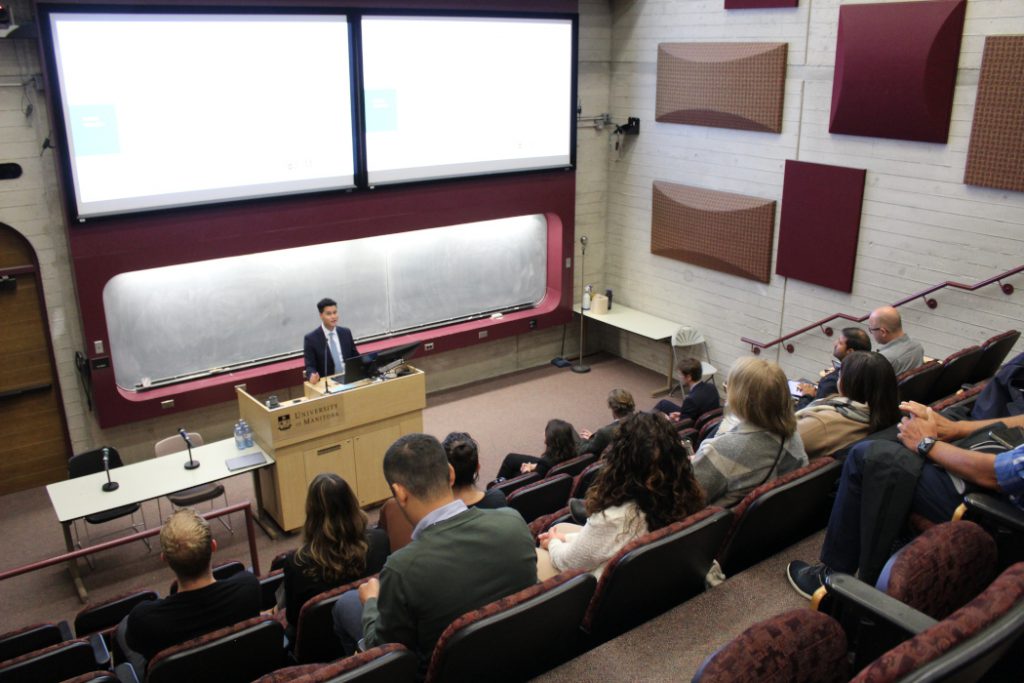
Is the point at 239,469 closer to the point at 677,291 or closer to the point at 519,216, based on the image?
the point at 519,216

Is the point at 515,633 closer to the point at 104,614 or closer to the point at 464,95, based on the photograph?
the point at 104,614

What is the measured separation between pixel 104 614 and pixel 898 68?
654 cm

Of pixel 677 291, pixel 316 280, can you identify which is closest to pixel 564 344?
pixel 677 291

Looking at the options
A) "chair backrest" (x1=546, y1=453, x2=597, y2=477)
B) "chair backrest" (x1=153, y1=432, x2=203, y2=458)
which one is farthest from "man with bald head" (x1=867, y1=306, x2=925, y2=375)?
"chair backrest" (x1=153, y1=432, x2=203, y2=458)

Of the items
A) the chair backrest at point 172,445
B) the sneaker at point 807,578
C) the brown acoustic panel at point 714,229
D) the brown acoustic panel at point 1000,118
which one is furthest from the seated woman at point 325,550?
the brown acoustic panel at point 714,229

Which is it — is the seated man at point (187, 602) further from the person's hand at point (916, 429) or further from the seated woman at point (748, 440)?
the person's hand at point (916, 429)

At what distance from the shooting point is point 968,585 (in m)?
2.54

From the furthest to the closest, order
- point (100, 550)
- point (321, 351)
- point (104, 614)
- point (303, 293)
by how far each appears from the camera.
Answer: point (303, 293), point (321, 351), point (100, 550), point (104, 614)

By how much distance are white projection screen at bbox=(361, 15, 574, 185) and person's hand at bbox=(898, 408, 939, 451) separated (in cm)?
569

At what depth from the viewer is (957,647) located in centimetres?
181

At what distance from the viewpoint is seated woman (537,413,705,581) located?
300cm

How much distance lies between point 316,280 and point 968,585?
21.4 ft

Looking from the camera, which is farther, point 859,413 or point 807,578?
point 859,413

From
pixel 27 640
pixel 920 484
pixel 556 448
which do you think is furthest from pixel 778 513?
pixel 27 640
